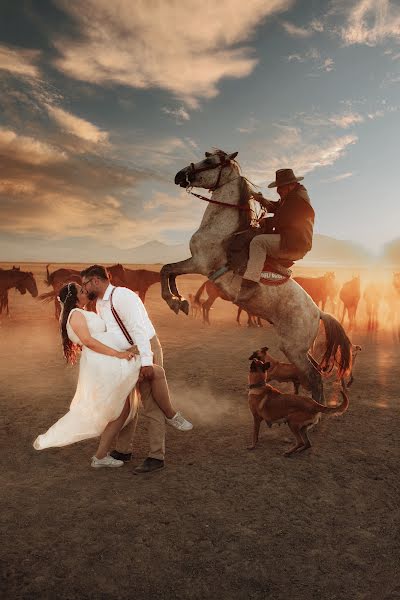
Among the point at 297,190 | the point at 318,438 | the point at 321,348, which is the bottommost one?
→ the point at 318,438

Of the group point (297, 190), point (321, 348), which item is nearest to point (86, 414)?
point (297, 190)

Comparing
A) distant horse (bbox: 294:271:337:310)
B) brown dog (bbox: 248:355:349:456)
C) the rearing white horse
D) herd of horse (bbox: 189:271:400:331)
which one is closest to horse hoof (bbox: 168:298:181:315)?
the rearing white horse

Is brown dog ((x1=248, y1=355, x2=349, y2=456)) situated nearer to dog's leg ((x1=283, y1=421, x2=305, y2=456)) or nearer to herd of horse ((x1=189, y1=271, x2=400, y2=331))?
dog's leg ((x1=283, y1=421, x2=305, y2=456))

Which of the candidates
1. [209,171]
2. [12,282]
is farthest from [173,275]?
[12,282]

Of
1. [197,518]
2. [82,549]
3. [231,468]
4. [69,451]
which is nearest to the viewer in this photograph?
[82,549]

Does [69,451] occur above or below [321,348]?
below

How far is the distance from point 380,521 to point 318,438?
6.58 ft

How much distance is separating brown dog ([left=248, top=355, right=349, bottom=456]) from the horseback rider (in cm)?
147

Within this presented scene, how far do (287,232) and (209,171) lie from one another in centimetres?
160

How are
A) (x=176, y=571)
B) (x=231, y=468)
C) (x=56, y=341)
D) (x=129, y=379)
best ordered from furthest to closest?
(x=56, y=341) → (x=231, y=468) → (x=129, y=379) → (x=176, y=571)

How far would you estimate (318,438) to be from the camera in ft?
18.2

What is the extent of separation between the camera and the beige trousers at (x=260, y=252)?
5586 mm

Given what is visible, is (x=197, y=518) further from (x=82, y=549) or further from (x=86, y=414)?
(x=86, y=414)

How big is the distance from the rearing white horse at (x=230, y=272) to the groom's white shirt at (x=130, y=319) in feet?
6.56
